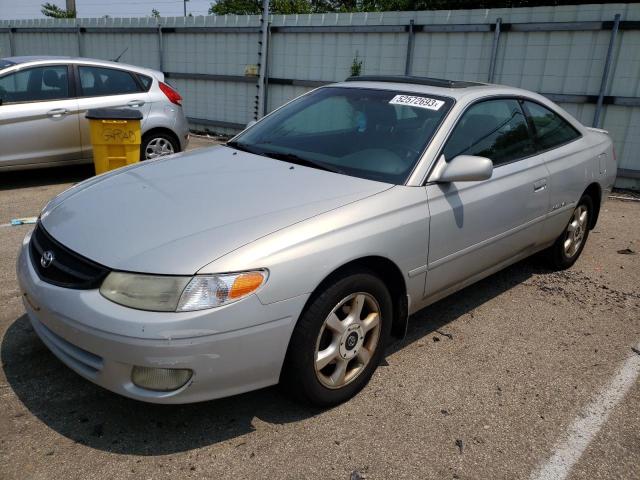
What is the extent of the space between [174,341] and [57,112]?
5411 millimetres

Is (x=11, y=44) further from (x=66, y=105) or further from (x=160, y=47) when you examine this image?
Result: (x=66, y=105)

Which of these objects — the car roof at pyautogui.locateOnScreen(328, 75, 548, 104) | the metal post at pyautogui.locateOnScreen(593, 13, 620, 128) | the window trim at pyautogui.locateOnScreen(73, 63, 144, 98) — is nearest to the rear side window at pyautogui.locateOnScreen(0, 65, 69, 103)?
the window trim at pyautogui.locateOnScreen(73, 63, 144, 98)

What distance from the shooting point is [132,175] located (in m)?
3.37

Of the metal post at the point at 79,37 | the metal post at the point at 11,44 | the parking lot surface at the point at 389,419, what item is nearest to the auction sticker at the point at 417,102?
the parking lot surface at the point at 389,419

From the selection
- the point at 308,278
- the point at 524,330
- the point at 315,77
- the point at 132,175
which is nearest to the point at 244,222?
the point at 308,278

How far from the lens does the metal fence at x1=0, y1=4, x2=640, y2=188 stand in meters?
7.74

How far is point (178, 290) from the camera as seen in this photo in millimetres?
2291

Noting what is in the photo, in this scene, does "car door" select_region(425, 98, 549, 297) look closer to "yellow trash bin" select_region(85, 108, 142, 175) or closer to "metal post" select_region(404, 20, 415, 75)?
"yellow trash bin" select_region(85, 108, 142, 175)

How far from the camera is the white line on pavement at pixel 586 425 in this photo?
2.53 m

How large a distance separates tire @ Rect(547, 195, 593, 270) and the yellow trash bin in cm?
454

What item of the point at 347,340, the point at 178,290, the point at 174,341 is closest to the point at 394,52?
the point at 347,340

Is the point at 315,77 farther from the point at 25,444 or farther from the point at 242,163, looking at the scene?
the point at 25,444

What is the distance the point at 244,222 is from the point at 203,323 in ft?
1.75

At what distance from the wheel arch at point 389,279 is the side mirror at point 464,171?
587 mm
